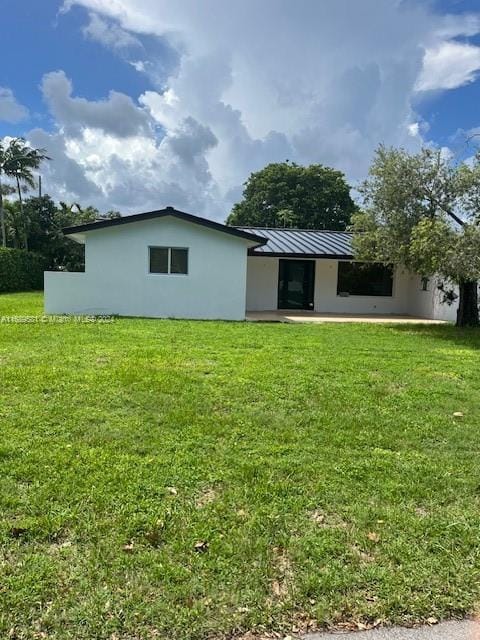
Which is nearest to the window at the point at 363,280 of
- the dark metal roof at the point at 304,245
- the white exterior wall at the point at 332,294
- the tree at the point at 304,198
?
the white exterior wall at the point at 332,294

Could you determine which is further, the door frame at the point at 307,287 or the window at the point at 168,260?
the door frame at the point at 307,287

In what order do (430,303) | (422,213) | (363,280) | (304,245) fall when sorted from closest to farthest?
(422,213), (430,303), (304,245), (363,280)

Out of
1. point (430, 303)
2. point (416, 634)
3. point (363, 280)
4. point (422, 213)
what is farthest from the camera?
point (363, 280)

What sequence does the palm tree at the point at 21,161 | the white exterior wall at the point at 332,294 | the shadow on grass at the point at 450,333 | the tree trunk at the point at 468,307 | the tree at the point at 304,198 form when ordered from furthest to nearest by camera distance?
the tree at the point at 304,198, the palm tree at the point at 21,161, the white exterior wall at the point at 332,294, the tree trunk at the point at 468,307, the shadow on grass at the point at 450,333

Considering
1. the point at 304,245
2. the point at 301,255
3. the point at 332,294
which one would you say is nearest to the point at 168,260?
the point at 301,255

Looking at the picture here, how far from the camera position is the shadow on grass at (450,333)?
11.0 metres

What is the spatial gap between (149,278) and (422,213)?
8.02m

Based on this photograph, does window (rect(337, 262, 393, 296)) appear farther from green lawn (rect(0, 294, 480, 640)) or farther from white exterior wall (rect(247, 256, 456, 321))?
green lawn (rect(0, 294, 480, 640))

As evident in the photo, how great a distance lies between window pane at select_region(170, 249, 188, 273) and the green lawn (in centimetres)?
843

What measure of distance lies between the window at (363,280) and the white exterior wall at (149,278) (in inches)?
230

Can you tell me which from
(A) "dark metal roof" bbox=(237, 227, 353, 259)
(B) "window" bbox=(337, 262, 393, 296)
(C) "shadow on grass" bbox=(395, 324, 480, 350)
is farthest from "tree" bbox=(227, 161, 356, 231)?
(C) "shadow on grass" bbox=(395, 324, 480, 350)

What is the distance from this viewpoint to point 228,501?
3.33 m

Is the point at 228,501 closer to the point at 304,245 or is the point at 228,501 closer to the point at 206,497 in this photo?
the point at 206,497

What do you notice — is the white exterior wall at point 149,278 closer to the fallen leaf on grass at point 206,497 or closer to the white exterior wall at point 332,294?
the white exterior wall at point 332,294
